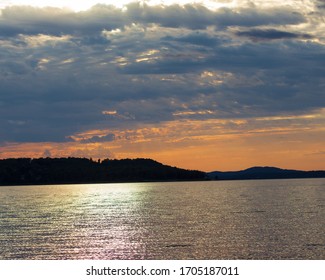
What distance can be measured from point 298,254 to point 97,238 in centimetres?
3769

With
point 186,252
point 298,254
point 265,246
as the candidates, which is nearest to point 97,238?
point 186,252

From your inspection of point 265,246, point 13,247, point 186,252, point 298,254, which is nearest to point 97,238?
point 13,247

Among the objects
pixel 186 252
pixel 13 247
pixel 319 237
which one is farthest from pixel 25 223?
pixel 319 237

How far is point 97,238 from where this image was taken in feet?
332
